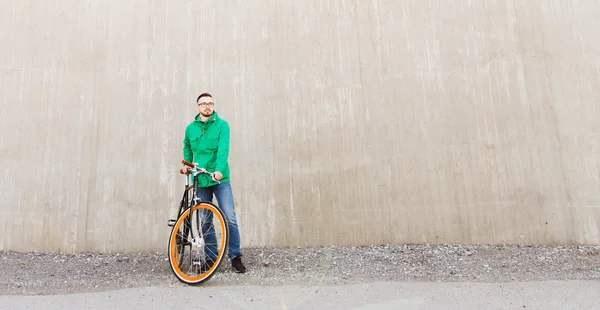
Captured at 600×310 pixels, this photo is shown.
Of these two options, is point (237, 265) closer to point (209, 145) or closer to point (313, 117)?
point (209, 145)

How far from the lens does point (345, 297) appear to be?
255 cm

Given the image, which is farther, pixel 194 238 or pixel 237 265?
pixel 237 265

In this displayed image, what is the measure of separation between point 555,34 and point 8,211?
628cm

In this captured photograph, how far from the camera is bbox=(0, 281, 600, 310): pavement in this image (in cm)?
241

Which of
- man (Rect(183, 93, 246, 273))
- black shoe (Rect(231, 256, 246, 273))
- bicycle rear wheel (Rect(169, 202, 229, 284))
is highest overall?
man (Rect(183, 93, 246, 273))

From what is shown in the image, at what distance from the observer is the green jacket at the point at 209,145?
3.00 metres

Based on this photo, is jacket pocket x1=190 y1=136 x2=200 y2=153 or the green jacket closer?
the green jacket

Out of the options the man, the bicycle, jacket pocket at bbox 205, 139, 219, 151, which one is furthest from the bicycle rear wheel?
jacket pocket at bbox 205, 139, 219, 151

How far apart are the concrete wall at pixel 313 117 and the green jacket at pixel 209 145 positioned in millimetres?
863

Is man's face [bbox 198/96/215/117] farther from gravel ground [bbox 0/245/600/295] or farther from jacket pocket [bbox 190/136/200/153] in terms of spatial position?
gravel ground [bbox 0/245/600/295]

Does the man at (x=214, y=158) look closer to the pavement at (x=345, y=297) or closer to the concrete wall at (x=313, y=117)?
the pavement at (x=345, y=297)

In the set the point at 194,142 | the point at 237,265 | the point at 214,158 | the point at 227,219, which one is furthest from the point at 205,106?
the point at 237,265

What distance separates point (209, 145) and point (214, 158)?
115 mm

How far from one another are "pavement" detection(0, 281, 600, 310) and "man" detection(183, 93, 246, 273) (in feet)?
1.41
